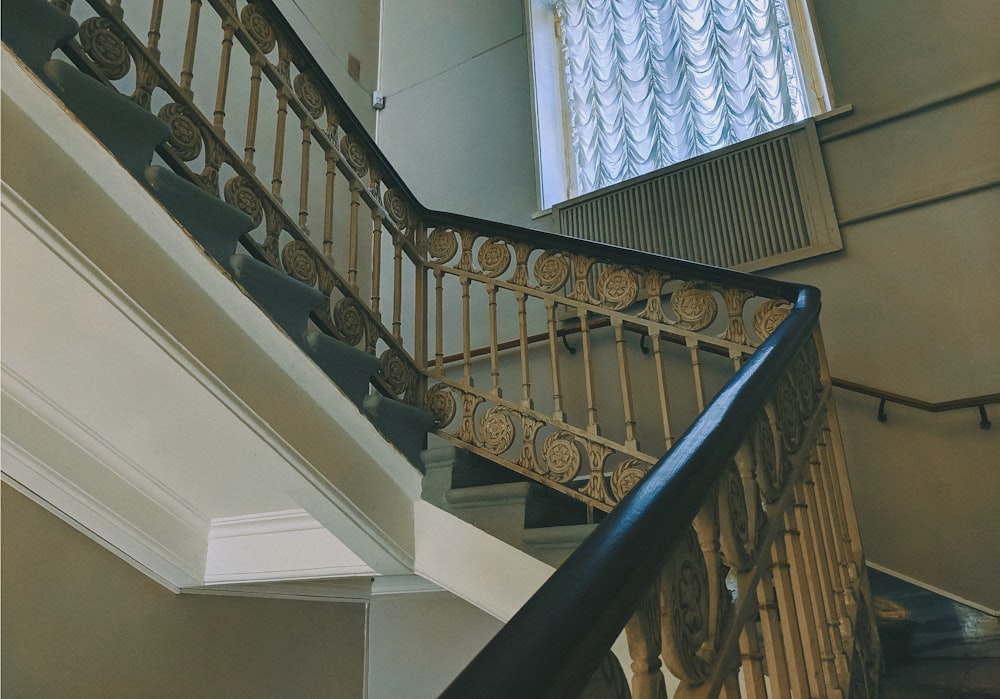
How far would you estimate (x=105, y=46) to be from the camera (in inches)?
73.3

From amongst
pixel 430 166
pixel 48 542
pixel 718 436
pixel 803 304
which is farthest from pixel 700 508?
pixel 430 166

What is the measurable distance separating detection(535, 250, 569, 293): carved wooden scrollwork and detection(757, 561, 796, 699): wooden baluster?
1.44 meters

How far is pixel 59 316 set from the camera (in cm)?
192

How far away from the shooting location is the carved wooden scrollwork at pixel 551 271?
2.51 metres

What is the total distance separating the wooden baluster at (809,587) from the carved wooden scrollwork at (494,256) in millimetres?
1425

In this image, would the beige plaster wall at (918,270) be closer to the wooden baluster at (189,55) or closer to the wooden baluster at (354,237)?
the wooden baluster at (354,237)

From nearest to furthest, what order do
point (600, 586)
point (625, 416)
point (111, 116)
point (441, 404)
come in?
1. point (600, 586)
2. point (111, 116)
3. point (625, 416)
4. point (441, 404)

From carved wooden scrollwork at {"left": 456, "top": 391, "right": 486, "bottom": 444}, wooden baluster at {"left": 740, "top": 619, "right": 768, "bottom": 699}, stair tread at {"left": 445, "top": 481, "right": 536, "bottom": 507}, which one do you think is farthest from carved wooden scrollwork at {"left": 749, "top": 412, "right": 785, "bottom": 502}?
carved wooden scrollwork at {"left": 456, "top": 391, "right": 486, "bottom": 444}

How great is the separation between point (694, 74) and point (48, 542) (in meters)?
4.17

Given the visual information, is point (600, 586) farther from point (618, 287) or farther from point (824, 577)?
point (618, 287)

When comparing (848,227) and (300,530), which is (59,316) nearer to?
(300,530)

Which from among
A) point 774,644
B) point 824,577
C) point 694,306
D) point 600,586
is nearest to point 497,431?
point 694,306

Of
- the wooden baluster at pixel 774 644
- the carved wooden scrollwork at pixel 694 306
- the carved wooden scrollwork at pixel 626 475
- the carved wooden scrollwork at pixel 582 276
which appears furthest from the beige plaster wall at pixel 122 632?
the wooden baluster at pixel 774 644

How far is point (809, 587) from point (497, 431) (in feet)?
3.98
